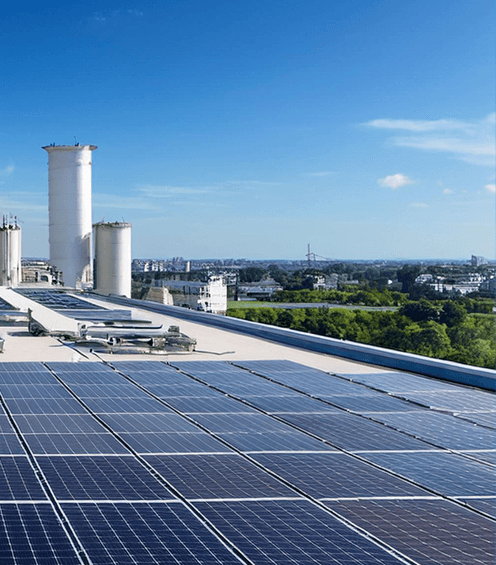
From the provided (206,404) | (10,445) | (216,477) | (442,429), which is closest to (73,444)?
(10,445)

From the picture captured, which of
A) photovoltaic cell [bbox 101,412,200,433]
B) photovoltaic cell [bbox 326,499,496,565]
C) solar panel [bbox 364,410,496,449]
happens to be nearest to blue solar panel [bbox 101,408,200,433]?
photovoltaic cell [bbox 101,412,200,433]

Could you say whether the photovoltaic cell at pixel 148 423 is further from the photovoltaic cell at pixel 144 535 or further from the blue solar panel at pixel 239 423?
the photovoltaic cell at pixel 144 535

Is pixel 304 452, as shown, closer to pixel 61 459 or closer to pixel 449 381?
pixel 61 459

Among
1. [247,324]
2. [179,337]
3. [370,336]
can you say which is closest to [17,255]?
[370,336]

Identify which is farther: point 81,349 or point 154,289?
point 154,289

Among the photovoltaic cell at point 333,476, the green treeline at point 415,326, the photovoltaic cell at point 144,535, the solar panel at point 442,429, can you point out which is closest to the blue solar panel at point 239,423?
the photovoltaic cell at point 333,476
